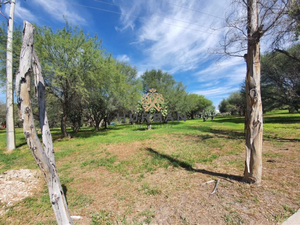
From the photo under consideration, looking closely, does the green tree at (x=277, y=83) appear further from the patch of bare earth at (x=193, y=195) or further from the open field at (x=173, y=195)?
the patch of bare earth at (x=193, y=195)

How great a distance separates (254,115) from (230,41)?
2.07 m

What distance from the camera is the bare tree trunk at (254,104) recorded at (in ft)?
8.61

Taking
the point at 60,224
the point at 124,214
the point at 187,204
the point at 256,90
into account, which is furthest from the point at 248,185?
the point at 60,224

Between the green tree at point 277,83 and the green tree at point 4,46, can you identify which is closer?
the green tree at point 4,46

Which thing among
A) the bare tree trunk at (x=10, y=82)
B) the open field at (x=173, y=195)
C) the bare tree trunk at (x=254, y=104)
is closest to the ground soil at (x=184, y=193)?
the open field at (x=173, y=195)

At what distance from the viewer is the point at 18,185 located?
333 centimetres

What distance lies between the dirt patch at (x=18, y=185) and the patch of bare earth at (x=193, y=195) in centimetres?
92

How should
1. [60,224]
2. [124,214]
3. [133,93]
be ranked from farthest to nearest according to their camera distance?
[133,93]
[124,214]
[60,224]

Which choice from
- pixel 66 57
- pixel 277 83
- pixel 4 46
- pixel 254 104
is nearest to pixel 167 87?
pixel 277 83

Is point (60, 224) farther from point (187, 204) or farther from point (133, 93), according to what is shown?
point (133, 93)

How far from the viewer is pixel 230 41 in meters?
3.39

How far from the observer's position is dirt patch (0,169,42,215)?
287 cm

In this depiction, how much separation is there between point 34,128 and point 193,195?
2.90 meters

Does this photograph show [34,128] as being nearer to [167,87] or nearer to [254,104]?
[254,104]
